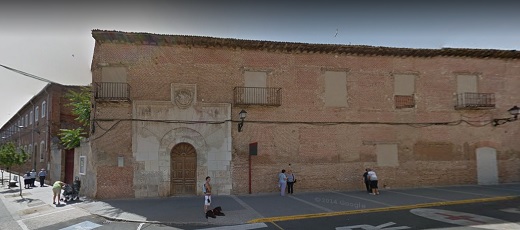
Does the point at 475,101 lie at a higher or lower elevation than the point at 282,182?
higher

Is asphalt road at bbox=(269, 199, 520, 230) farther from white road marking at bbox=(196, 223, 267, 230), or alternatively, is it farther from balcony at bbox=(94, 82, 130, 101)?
balcony at bbox=(94, 82, 130, 101)

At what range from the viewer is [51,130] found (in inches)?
862

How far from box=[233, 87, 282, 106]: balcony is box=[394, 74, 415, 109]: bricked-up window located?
648 centimetres

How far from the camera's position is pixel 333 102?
15.8m

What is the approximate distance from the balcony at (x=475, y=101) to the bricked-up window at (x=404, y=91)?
2631 millimetres

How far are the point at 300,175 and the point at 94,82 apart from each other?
10584 mm

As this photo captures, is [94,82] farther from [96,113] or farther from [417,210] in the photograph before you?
[417,210]

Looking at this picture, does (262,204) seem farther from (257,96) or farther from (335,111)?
(335,111)

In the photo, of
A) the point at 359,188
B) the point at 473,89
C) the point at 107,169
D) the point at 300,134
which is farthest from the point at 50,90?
the point at 473,89

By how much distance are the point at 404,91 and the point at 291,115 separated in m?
6.51

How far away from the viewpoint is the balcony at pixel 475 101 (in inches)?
654

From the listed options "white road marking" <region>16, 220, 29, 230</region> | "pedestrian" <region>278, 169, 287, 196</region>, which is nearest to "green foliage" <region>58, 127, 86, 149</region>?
"white road marking" <region>16, 220, 29, 230</region>

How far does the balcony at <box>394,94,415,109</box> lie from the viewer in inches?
646

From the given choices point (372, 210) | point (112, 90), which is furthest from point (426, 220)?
point (112, 90)
